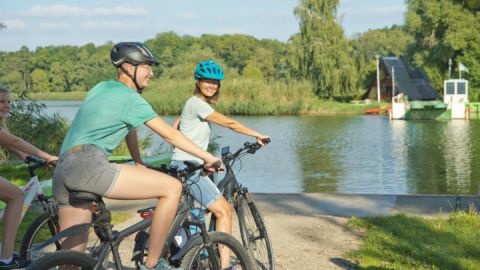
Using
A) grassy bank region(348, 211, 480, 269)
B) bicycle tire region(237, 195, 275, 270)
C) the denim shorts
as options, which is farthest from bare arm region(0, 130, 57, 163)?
grassy bank region(348, 211, 480, 269)

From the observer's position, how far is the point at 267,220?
8641 mm

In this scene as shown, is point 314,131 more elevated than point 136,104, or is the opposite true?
point 136,104

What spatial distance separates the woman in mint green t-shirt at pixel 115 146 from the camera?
4.09 meters

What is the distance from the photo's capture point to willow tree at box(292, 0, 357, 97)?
209 ft

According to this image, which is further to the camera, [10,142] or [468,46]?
[468,46]

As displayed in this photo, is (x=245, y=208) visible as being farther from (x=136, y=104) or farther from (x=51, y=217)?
(x=136, y=104)

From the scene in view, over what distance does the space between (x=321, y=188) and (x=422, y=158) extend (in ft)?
27.2

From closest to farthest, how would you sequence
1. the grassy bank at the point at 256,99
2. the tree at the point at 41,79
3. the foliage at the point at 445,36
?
the grassy bank at the point at 256,99 < the foliage at the point at 445,36 < the tree at the point at 41,79

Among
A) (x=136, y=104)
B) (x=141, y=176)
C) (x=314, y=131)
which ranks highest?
(x=136, y=104)

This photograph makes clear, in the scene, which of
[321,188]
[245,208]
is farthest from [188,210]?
[321,188]

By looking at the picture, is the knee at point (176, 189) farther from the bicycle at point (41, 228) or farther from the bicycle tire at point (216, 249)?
the bicycle at point (41, 228)

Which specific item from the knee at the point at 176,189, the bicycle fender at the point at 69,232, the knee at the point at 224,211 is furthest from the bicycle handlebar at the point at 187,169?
the knee at the point at 224,211

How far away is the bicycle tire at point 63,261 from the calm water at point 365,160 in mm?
4851

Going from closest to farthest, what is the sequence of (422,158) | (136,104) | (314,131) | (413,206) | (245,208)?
1. (136,104)
2. (245,208)
3. (413,206)
4. (422,158)
5. (314,131)
